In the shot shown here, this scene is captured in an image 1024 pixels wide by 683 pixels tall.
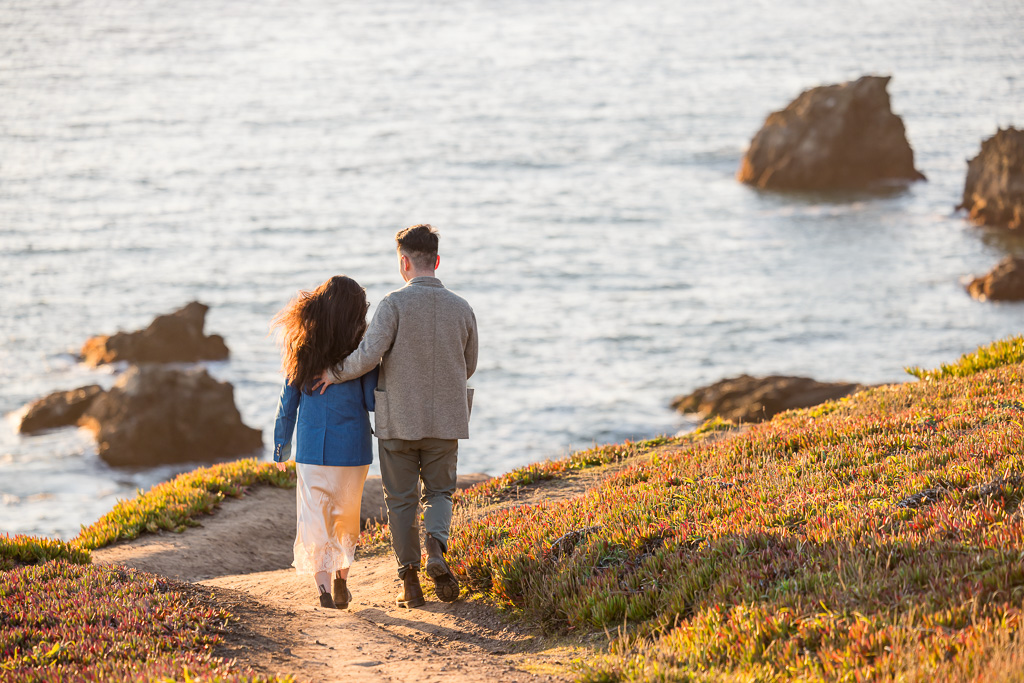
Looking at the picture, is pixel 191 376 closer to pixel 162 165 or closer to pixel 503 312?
pixel 503 312

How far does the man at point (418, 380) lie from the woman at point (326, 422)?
199mm

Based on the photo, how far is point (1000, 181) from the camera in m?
52.5

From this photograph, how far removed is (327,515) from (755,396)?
22.4m

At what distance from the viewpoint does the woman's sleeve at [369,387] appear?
7668mm

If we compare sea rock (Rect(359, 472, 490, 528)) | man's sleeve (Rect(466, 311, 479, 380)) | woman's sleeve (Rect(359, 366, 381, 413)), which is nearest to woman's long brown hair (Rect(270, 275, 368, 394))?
woman's sleeve (Rect(359, 366, 381, 413))

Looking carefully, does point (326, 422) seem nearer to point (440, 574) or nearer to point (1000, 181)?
point (440, 574)

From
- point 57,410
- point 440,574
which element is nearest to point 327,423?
point 440,574

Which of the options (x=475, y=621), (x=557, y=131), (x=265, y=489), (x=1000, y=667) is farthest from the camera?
(x=557, y=131)

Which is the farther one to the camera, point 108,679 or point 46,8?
point 46,8

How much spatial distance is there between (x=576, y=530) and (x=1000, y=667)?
366 cm

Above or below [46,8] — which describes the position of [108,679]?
below

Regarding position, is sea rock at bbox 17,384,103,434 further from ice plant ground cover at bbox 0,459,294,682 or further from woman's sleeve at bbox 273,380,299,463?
woman's sleeve at bbox 273,380,299,463

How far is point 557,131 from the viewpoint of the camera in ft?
281

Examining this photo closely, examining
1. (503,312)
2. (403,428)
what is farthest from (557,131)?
(403,428)
